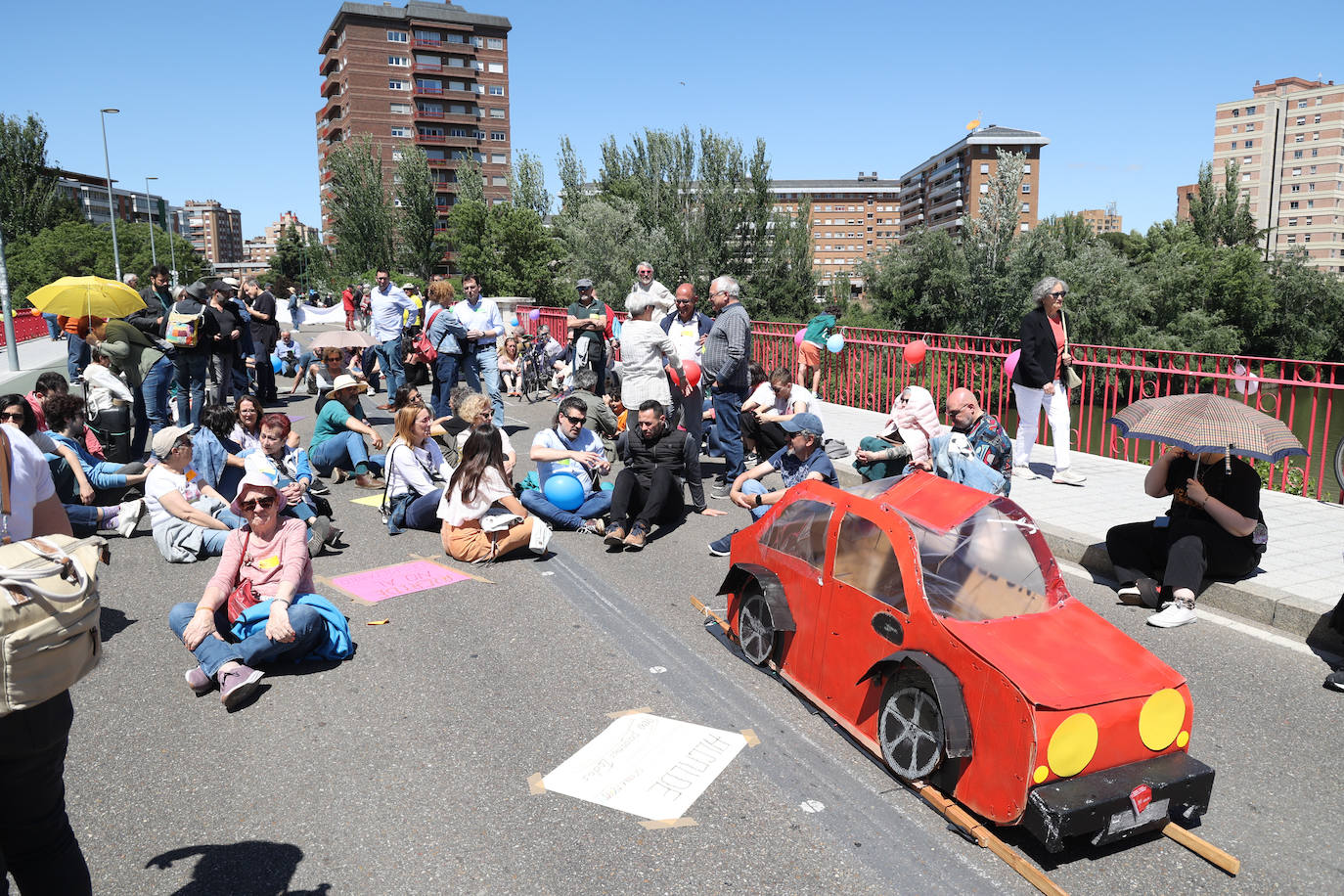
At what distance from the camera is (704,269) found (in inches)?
2018

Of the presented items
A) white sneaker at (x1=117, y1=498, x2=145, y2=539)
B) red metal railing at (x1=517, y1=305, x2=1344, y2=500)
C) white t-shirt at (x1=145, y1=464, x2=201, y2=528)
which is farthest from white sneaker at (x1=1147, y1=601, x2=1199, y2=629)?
Result: white sneaker at (x1=117, y1=498, x2=145, y2=539)

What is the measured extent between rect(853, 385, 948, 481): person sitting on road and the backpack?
914 centimetres

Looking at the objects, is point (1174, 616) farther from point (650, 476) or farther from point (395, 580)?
point (395, 580)

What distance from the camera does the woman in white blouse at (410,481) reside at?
8750 mm

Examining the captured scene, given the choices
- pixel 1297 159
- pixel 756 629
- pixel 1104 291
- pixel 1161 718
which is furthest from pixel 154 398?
pixel 1297 159

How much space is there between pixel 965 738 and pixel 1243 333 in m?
54.0

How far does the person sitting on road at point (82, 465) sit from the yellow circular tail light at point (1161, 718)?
9079 millimetres

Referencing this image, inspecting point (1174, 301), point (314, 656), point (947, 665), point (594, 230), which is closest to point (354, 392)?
point (314, 656)

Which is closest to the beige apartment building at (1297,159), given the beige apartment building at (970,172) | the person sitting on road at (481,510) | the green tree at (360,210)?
the beige apartment building at (970,172)

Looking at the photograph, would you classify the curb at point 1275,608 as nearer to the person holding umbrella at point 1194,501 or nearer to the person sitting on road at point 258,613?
the person holding umbrella at point 1194,501

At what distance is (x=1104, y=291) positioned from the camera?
4281 cm

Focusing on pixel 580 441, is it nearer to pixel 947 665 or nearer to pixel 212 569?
pixel 212 569

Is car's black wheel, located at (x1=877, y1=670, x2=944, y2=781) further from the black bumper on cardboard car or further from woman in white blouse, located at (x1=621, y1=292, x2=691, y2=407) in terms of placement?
woman in white blouse, located at (x1=621, y1=292, x2=691, y2=407)

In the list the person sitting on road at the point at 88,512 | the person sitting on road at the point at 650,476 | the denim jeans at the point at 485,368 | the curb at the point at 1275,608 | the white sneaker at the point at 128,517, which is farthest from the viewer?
the denim jeans at the point at 485,368
